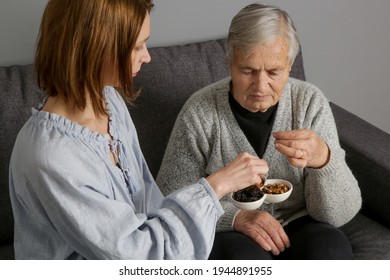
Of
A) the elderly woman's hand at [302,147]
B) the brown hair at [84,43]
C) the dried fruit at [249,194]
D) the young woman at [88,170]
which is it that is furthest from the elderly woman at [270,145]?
the brown hair at [84,43]

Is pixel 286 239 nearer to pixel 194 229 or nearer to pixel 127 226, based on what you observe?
pixel 194 229

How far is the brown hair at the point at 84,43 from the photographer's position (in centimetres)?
118

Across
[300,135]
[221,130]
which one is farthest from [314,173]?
[221,130]

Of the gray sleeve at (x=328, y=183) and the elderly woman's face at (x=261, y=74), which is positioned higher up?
the elderly woman's face at (x=261, y=74)

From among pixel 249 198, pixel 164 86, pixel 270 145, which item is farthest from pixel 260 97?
pixel 164 86

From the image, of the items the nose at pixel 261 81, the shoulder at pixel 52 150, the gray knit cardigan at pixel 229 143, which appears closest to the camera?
the shoulder at pixel 52 150

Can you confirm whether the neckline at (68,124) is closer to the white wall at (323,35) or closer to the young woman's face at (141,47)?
the young woman's face at (141,47)

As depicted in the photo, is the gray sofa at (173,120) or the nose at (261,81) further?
the gray sofa at (173,120)

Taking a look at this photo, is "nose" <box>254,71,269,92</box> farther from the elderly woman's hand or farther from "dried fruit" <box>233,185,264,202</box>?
"dried fruit" <box>233,185,264,202</box>

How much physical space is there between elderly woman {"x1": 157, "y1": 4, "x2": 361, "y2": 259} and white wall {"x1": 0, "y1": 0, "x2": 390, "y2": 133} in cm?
39

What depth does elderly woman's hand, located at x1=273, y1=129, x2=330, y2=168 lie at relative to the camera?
1425mm

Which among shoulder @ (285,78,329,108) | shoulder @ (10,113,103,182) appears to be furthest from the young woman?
shoulder @ (285,78,329,108)

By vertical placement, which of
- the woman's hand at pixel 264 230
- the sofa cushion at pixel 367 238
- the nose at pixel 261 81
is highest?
the nose at pixel 261 81

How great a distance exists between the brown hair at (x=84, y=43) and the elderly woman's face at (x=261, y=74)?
0.33 m
